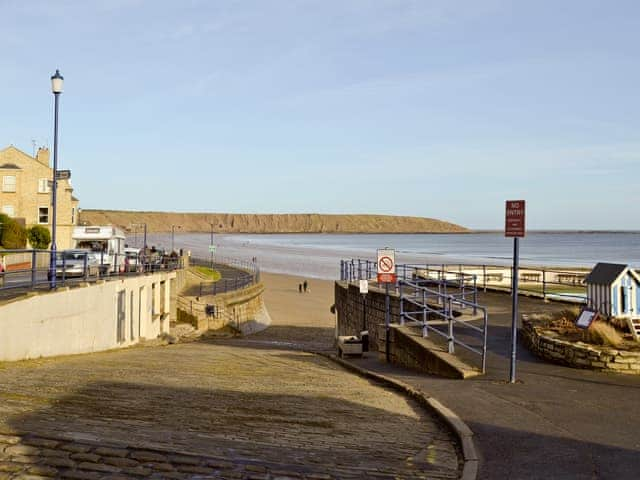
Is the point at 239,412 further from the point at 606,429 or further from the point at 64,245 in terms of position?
the point at 64,245

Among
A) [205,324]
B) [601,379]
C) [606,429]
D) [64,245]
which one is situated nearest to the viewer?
[606,429]

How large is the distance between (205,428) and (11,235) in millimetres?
40671

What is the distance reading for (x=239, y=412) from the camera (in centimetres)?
874

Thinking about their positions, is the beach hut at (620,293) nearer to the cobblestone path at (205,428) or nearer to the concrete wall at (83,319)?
the cobblestone path at (205,428)

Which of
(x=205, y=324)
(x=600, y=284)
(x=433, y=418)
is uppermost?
(x=600, y=284)

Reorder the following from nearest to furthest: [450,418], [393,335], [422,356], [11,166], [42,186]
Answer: [450,418], [422,356], [393,335], [11,166], [42,186]

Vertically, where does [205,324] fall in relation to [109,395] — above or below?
below

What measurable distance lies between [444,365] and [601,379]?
2.68m

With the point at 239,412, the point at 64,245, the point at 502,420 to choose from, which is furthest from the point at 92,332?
the point at 64,245

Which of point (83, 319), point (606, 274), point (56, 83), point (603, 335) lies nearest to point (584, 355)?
point (603, 335)

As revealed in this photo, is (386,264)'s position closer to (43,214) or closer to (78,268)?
(78,268)

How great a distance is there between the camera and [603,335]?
13375 mm

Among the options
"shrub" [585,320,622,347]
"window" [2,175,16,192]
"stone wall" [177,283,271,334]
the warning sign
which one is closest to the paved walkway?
"shrub" [585,320,622,347]

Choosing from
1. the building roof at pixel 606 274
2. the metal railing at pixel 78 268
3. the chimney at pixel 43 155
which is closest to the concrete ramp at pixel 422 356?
the building roof at pixel 606 274
